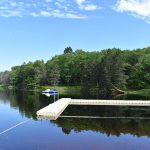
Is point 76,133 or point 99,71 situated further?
point 99,71

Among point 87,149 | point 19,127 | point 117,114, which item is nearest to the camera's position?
point 87,149

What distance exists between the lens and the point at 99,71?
111938mm

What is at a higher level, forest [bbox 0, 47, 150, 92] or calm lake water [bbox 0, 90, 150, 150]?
forest [bbox 0, 47, 150, 92]

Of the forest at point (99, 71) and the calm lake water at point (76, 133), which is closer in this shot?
the calm lake water at point (76, 133)

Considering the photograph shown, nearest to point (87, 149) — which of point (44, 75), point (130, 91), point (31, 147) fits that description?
point (31, 147)

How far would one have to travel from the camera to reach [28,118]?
1549 inches

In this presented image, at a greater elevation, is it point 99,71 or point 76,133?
point 99,71

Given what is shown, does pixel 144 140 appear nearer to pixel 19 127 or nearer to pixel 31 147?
pixel 31 147

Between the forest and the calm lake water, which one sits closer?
the calm lake water

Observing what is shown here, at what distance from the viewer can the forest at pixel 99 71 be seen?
346 ft

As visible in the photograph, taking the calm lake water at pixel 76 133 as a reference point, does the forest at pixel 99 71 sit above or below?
above

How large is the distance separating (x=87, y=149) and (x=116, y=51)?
88124 millimetres

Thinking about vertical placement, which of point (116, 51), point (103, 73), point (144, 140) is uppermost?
point (116, 51)

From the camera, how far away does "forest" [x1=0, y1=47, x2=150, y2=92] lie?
10550 cm
